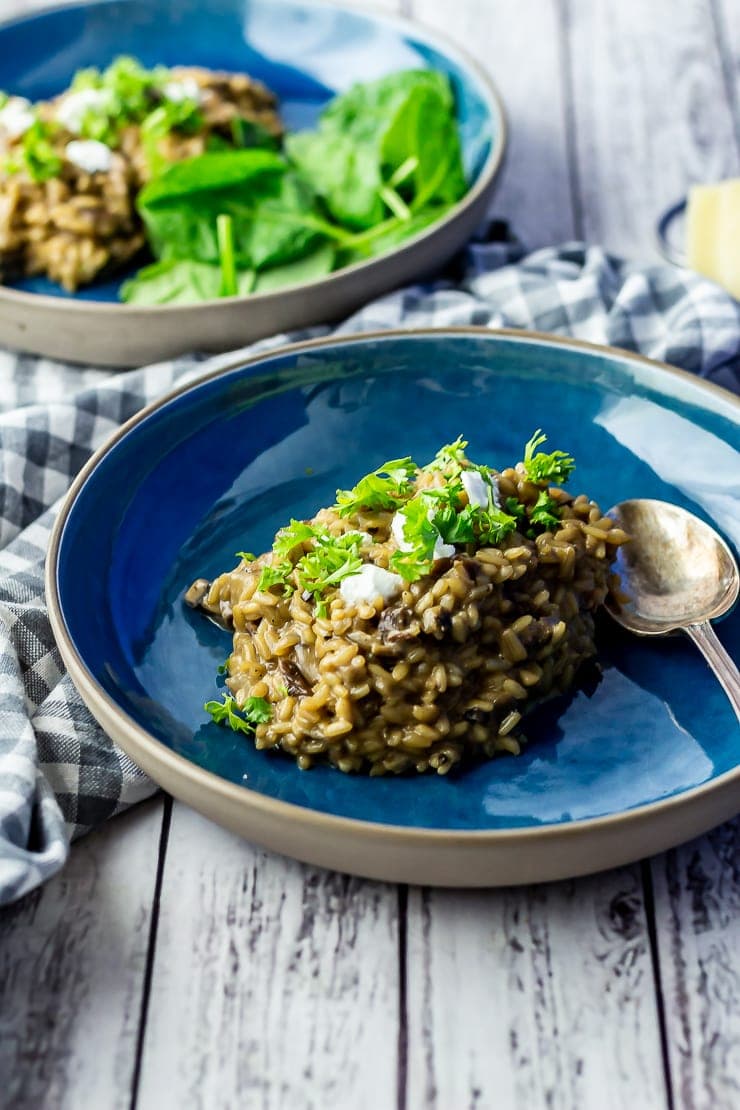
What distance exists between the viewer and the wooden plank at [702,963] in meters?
2.62

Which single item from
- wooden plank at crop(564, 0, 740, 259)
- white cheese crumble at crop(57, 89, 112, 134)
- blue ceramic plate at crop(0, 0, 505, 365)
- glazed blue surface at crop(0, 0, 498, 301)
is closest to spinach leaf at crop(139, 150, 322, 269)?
blue ceramic plate at crop(0, 0, 505, 365)

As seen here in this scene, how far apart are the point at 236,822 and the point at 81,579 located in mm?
846

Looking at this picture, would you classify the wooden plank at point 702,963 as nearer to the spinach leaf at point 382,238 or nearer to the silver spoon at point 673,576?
the silver spoon at point 673,576

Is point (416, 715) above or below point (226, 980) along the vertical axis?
above

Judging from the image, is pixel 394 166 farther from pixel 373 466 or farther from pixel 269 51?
pixel 373 466

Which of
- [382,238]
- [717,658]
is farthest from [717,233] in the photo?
[717,658]

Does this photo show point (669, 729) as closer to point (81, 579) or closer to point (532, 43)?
point (81, 579)

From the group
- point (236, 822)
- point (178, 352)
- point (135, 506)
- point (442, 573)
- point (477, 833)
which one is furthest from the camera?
point (178, 352)

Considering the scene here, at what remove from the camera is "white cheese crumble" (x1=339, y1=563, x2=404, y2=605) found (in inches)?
115

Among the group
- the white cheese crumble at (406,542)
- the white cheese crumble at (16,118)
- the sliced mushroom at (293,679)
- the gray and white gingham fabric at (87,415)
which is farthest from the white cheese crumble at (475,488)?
the white cheese crumble at (16,118)

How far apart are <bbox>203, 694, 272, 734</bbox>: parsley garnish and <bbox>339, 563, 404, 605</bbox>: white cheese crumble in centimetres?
32

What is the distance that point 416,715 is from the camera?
291 cm

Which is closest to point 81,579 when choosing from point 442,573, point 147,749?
point 147,749

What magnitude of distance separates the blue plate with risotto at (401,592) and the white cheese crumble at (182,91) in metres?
1.71
